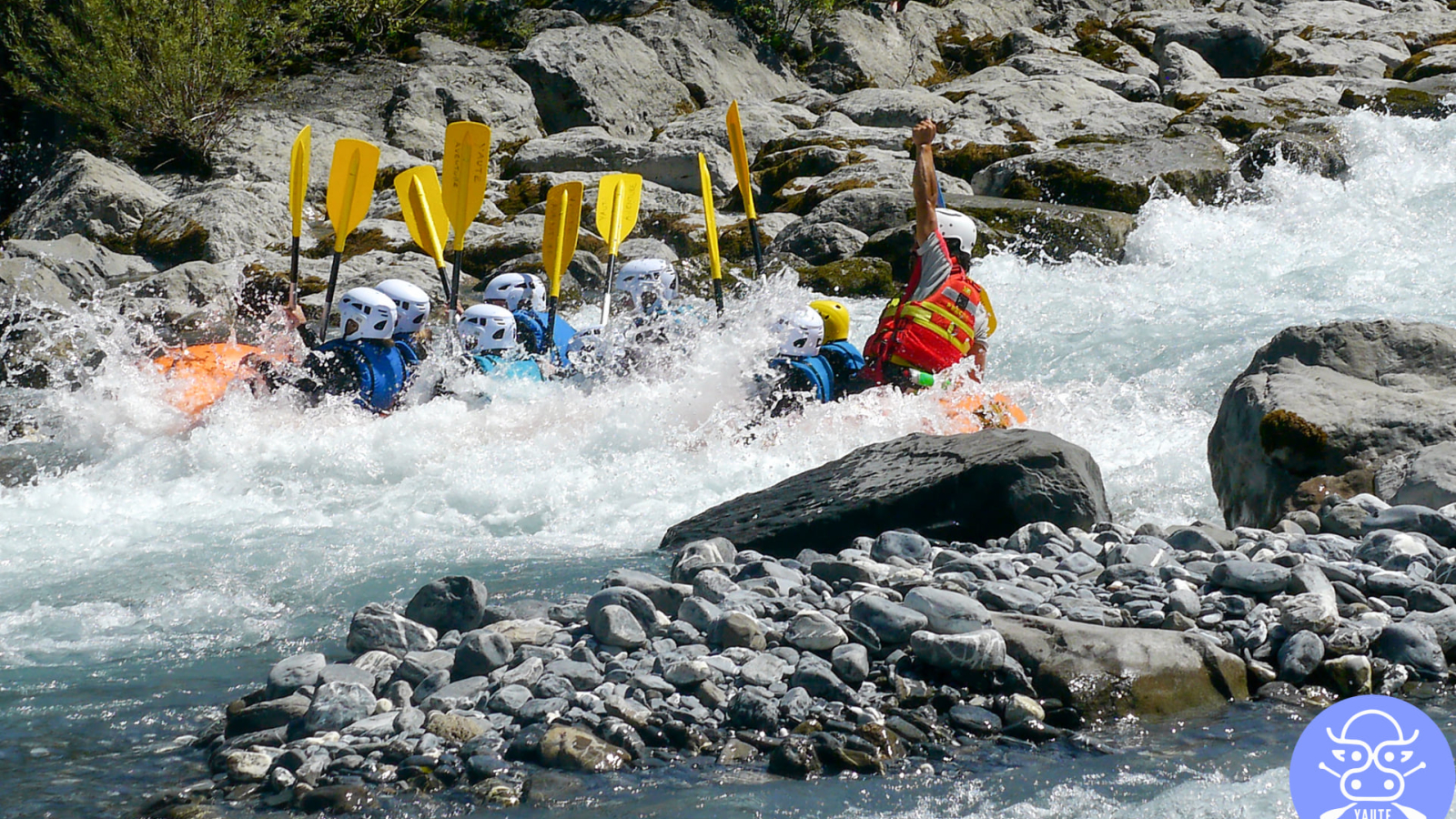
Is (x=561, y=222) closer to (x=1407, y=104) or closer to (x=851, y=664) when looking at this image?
(x=851, y=664)

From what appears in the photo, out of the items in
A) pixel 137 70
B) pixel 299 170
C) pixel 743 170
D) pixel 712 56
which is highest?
pixel 712 56

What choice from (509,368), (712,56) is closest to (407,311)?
(509,368)

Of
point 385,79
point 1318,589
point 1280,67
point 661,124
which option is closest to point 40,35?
point 385,79

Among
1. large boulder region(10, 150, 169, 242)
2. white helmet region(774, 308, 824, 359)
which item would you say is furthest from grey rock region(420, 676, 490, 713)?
large boulder region(10, 150, 169, 242)

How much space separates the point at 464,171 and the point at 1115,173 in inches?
308

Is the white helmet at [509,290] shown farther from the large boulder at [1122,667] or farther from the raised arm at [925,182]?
the large boulder at [1122,667]

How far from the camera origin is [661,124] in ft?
65.3

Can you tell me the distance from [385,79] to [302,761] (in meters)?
17.5

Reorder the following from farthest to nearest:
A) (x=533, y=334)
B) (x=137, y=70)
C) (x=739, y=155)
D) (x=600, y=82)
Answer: (x=600, y=82) → (x=137, y=70) → (x=739, y=155) → (x=533, y=334)

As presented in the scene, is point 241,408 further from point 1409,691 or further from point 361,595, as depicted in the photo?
point 1409,691

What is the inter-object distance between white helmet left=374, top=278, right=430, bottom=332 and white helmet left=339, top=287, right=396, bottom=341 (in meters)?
0.12

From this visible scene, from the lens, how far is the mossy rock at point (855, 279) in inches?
468

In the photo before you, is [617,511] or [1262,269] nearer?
[617,511]

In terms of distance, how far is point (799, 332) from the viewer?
7191 mm
